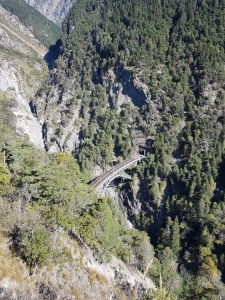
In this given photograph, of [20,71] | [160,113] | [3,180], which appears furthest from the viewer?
[20,71]

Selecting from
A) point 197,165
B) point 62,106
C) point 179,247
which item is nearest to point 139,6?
point 62,106

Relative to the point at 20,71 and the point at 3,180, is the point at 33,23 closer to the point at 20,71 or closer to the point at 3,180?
the point at 20,71

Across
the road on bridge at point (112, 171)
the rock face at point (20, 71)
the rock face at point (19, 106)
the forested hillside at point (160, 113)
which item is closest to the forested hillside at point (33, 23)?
the rock face at point (20, 71)

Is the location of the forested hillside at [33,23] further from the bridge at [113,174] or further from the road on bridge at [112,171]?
the bridge at [113,174]

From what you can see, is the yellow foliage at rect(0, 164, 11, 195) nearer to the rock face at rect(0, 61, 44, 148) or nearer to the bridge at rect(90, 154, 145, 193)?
the bridge at rect(90, 154, 145, 193)

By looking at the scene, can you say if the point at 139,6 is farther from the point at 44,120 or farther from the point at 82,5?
the point at 44,120

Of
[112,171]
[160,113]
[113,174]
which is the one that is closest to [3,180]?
[113,174]
